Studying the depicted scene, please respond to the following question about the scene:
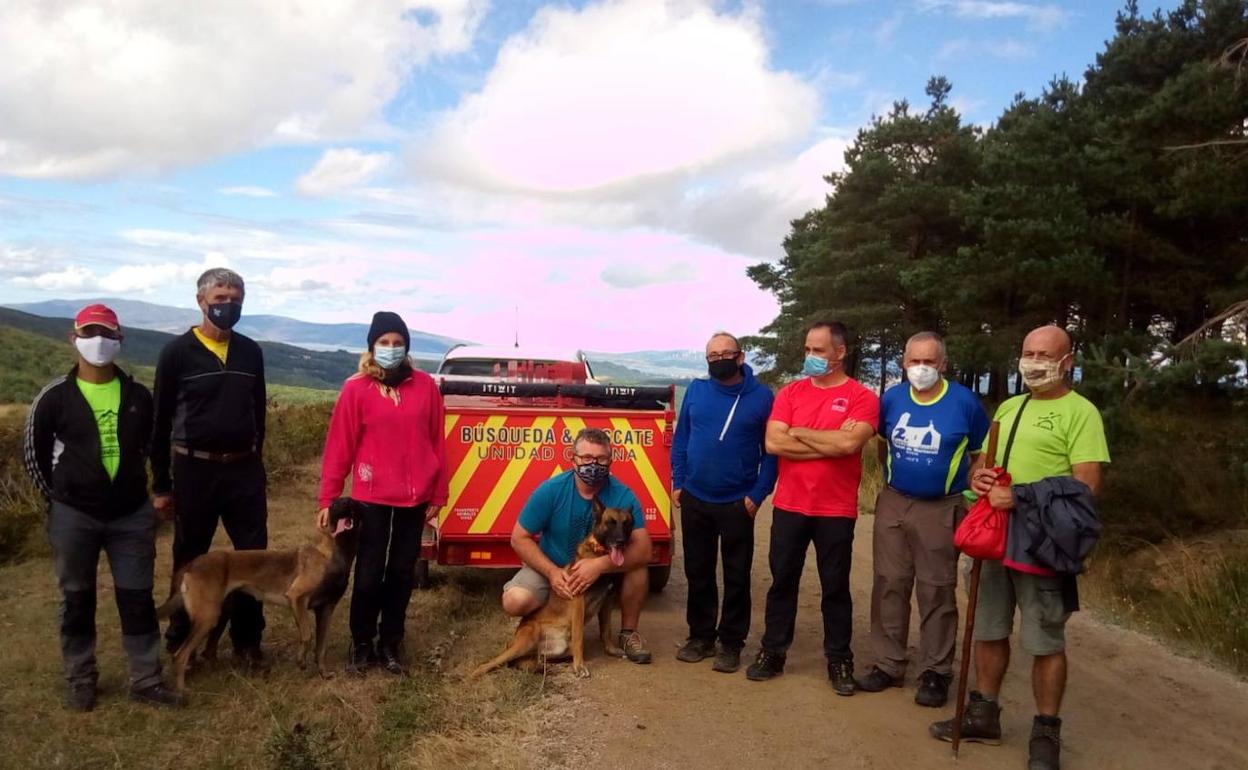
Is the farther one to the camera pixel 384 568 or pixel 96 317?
pixel 384 568

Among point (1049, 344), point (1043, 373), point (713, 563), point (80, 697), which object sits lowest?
point (80, 697)

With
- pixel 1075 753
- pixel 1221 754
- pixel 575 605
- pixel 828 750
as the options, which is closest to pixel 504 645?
pixel 575 605

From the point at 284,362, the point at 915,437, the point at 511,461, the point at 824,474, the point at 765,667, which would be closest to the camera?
the point at 915,437

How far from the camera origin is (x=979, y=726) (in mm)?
4348

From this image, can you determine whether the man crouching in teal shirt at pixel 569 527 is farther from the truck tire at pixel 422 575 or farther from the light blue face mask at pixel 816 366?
the truck tire at pixel 422 575

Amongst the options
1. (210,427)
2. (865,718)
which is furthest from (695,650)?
(210,427)

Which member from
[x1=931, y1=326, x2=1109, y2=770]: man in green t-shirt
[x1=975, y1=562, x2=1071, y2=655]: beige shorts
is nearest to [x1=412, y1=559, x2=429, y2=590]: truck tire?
[x1=975, y1=562, x2=1071, y2=655]: beige shorts

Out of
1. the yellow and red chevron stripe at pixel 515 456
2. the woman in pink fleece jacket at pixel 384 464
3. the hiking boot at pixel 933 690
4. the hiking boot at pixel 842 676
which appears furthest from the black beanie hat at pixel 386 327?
the hiking boot at pixel 933 690

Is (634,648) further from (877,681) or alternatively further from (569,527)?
(877,681)

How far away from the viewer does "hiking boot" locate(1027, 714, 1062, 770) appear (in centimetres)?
406

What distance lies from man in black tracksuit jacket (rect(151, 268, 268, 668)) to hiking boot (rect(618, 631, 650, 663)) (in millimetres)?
2263

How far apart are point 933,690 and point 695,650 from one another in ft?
4.61

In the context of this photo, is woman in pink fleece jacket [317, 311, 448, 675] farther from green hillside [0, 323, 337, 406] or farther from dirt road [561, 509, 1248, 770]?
green hillside [0, 323, 337, 406]

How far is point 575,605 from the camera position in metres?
5.18
